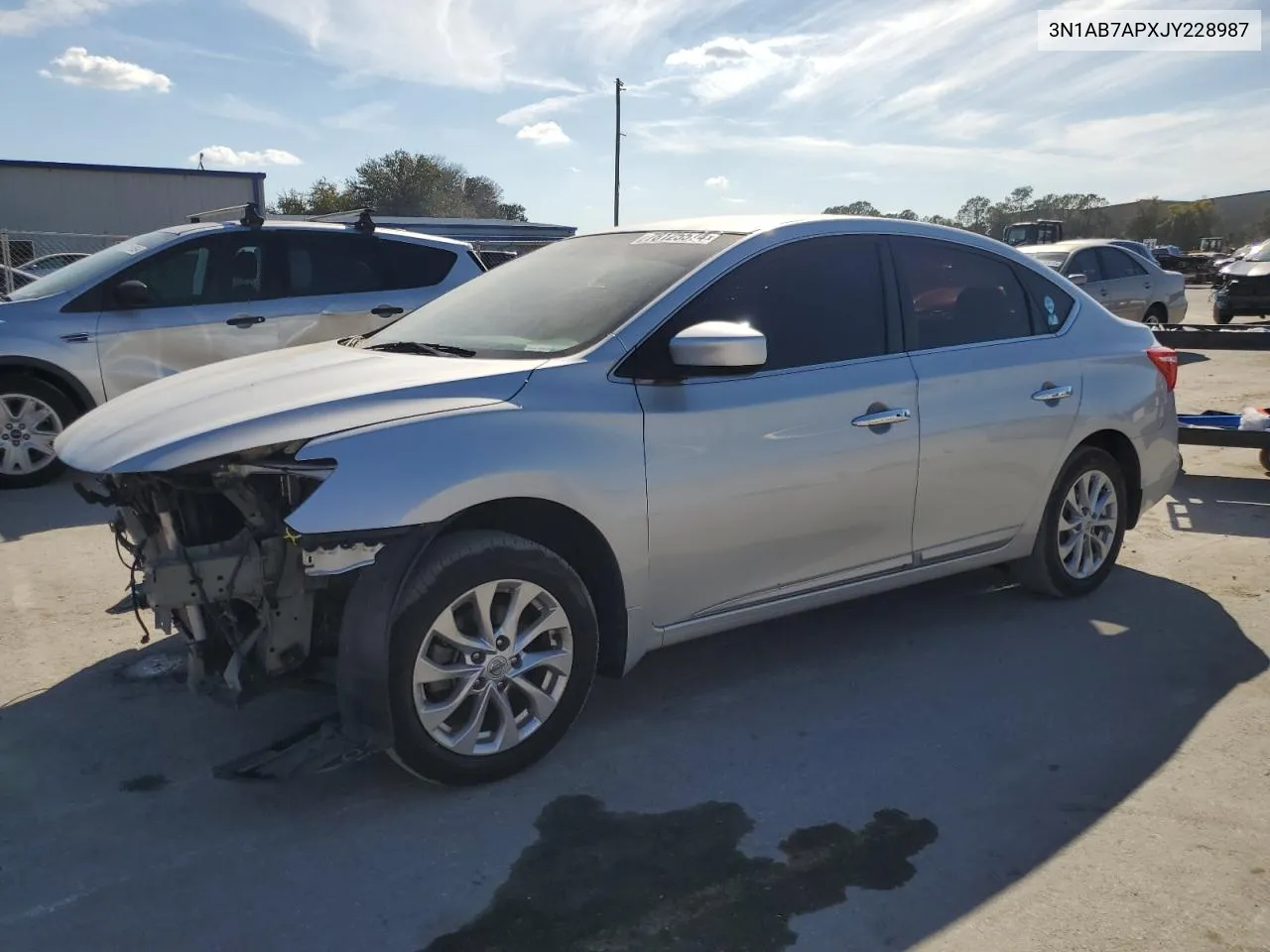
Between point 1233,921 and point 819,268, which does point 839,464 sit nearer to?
point 819,268

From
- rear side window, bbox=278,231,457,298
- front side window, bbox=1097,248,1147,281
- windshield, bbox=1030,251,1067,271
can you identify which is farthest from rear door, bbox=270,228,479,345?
front side window, bbox=1097,248,1147,281

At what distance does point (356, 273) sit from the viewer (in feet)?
27.1

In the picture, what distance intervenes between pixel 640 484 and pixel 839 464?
0.90 metres

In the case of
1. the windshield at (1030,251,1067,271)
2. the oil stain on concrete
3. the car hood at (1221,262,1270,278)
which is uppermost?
the car hood at (1221,262,1270,278)

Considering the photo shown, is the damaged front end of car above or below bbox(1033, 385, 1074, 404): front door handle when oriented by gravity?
below

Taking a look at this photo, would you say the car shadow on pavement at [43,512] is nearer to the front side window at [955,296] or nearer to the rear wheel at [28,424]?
the rear wheel at [28,424]

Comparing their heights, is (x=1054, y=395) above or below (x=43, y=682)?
above

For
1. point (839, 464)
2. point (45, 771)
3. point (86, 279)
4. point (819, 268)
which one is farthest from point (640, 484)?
point (86, 279)

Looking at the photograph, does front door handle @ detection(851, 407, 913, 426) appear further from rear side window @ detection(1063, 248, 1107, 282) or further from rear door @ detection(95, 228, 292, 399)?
rear side window @ detection(1063, 248, 1107, 282)

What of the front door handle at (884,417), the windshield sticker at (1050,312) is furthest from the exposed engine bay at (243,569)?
the windshield sticker at (1050,312)

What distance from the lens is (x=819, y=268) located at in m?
4.19

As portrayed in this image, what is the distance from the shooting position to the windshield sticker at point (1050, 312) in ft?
16.3

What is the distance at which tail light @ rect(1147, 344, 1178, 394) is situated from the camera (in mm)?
5336

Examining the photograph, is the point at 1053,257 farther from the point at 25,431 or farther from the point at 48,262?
the point at 48,262
